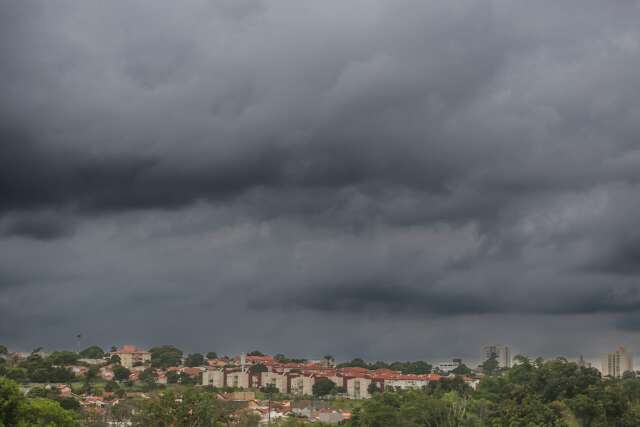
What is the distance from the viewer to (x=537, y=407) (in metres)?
62.8

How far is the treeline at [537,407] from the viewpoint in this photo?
63719mm

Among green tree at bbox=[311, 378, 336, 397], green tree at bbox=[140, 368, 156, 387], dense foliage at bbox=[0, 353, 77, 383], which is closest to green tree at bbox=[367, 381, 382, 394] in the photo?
green tree at bbox=[311, 378, 336, 397]

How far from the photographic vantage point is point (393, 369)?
189m

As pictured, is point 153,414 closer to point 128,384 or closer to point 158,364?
point 128,384

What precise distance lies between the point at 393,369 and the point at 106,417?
115272 mm

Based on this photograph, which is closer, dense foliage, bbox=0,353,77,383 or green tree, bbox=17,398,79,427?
green tree, bbox=17,398,79,427

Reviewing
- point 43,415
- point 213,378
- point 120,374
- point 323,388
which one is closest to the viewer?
point 43,415

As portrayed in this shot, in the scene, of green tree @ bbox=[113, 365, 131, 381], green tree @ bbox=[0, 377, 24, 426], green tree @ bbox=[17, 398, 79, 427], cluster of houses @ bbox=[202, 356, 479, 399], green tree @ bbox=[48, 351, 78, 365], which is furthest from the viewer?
green tree @ bbox=[48, 351, 78, 365]

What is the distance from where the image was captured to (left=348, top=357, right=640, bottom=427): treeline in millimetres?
63719

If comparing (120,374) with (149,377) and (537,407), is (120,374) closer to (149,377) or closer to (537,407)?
(149,377)

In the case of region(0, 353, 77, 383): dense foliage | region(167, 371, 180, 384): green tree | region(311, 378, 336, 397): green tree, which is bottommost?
region(311, 378, 336, 397): green tree

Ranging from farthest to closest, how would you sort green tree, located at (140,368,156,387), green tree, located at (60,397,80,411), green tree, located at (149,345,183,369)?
green tree, located at (149,345,183,369) → green tree, located at (140,368,156,387) → green tree, located at (60,397,80,411)

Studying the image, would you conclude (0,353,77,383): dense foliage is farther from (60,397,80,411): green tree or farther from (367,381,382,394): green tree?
(367,381,382,394): green tree

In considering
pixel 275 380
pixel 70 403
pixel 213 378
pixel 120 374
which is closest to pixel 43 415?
pixel 70 403
